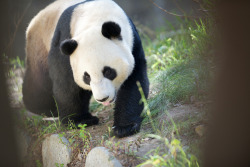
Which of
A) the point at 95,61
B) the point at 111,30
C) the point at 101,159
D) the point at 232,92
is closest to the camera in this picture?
the point at 232,92

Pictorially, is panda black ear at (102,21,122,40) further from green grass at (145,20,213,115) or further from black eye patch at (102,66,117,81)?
green grass at (145,20,213,115)

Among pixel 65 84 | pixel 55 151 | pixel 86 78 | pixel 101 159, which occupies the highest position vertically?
pixel 86 78

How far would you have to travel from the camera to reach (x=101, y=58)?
321 cm

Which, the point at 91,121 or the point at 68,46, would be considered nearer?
the point at 68,46

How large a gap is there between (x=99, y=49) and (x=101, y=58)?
0.11 m

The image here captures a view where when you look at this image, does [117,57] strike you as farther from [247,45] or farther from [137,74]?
[247,45]

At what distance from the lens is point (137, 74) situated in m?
3.69

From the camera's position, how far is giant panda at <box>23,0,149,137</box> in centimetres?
326

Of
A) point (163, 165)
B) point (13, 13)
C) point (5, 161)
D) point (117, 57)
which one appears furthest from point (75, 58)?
point (13, 13)

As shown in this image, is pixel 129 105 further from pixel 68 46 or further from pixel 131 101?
pixel 68 46

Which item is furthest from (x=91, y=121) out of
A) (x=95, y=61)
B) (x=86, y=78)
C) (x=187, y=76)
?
(x=187, y=76)

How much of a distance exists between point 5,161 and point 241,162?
1.85m

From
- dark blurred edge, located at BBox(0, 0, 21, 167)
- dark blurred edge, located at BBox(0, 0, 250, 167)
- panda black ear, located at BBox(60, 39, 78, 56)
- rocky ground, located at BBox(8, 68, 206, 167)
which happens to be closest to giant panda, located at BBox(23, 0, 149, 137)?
panda black ear, located at BBox(60, 39, 78, 56)

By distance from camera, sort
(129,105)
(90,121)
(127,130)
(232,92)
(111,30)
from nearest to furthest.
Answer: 1. (232,92)
2. (111,30)
3. (127,130)
4. (129,105)
5. (90,121)
